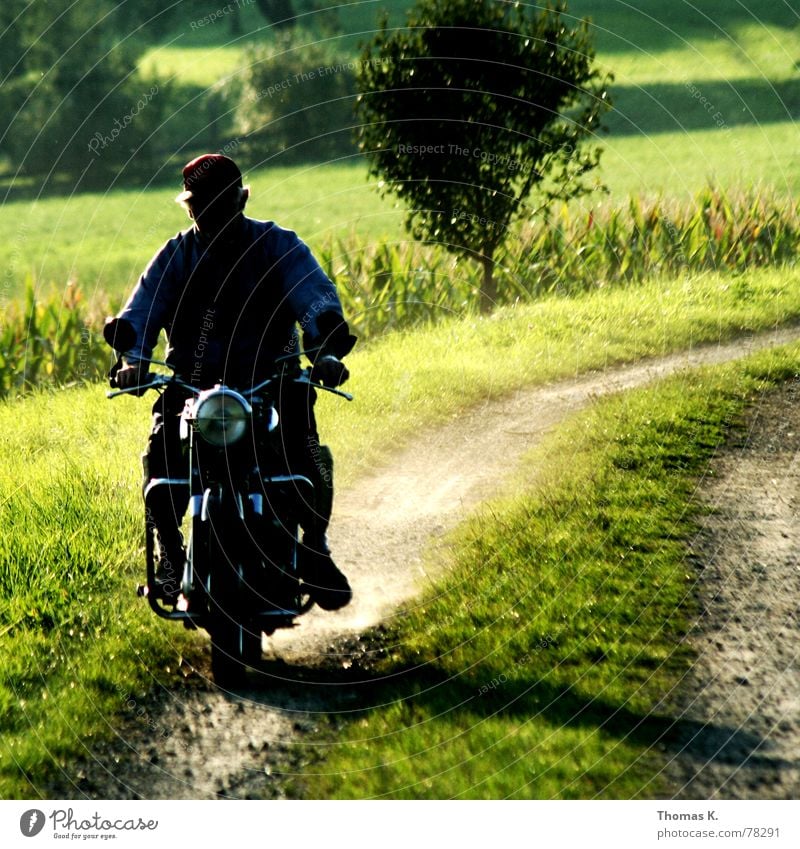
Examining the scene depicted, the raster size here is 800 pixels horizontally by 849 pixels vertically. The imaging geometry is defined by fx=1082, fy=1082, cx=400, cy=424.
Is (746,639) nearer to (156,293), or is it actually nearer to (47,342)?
(156,293)

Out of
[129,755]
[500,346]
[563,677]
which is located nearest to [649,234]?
[500,346]

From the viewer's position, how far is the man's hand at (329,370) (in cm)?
495

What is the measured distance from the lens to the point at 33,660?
559 cm

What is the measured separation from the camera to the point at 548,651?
5.47 meters

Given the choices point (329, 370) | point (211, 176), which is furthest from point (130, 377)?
point (211, 176)

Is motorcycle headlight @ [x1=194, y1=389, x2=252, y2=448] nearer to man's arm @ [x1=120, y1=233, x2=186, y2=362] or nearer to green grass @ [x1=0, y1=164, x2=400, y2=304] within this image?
man's arm @ [x1=120, y1=233, x2=186, y2=362]

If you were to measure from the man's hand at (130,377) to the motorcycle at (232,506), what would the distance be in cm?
2

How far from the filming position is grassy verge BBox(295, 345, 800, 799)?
4559 mm

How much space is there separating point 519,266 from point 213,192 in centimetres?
935

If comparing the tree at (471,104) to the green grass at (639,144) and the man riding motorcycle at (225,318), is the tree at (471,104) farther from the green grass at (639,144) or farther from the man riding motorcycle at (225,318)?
the green grass at (639,144)

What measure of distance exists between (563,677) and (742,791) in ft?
3.66

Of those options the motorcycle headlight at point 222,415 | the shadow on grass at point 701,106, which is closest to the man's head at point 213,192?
the motorcycle headlight at point 222,415

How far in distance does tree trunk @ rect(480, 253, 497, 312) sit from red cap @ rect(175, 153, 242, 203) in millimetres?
8159

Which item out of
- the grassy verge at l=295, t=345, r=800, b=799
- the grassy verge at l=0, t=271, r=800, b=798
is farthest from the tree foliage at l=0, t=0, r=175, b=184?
the grassy verge at l=295, t=345, r=800, b=799
